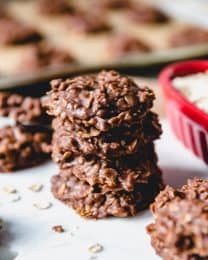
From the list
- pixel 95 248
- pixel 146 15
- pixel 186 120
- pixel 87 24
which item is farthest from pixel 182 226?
pixel 146 15

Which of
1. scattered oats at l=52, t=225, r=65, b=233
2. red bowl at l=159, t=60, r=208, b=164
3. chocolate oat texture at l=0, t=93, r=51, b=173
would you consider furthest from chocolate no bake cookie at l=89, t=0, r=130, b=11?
scattered oats at l=52, t=225, r=65, b=233

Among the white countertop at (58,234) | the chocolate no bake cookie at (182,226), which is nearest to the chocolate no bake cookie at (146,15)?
the white countertop at (58,234)

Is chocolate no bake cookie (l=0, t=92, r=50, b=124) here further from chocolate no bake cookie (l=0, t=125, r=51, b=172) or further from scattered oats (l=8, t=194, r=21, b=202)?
scattered oats (l=8, t=194, r=21, b=202)

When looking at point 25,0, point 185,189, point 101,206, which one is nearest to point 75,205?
point 101,206

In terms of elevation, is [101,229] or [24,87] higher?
[24,87]

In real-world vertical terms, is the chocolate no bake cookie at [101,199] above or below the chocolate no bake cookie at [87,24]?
below

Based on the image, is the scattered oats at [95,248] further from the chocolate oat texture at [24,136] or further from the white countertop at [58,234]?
the chocolate oat texture at [24,136]

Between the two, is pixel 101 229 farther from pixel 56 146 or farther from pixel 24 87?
pixel 24 87
